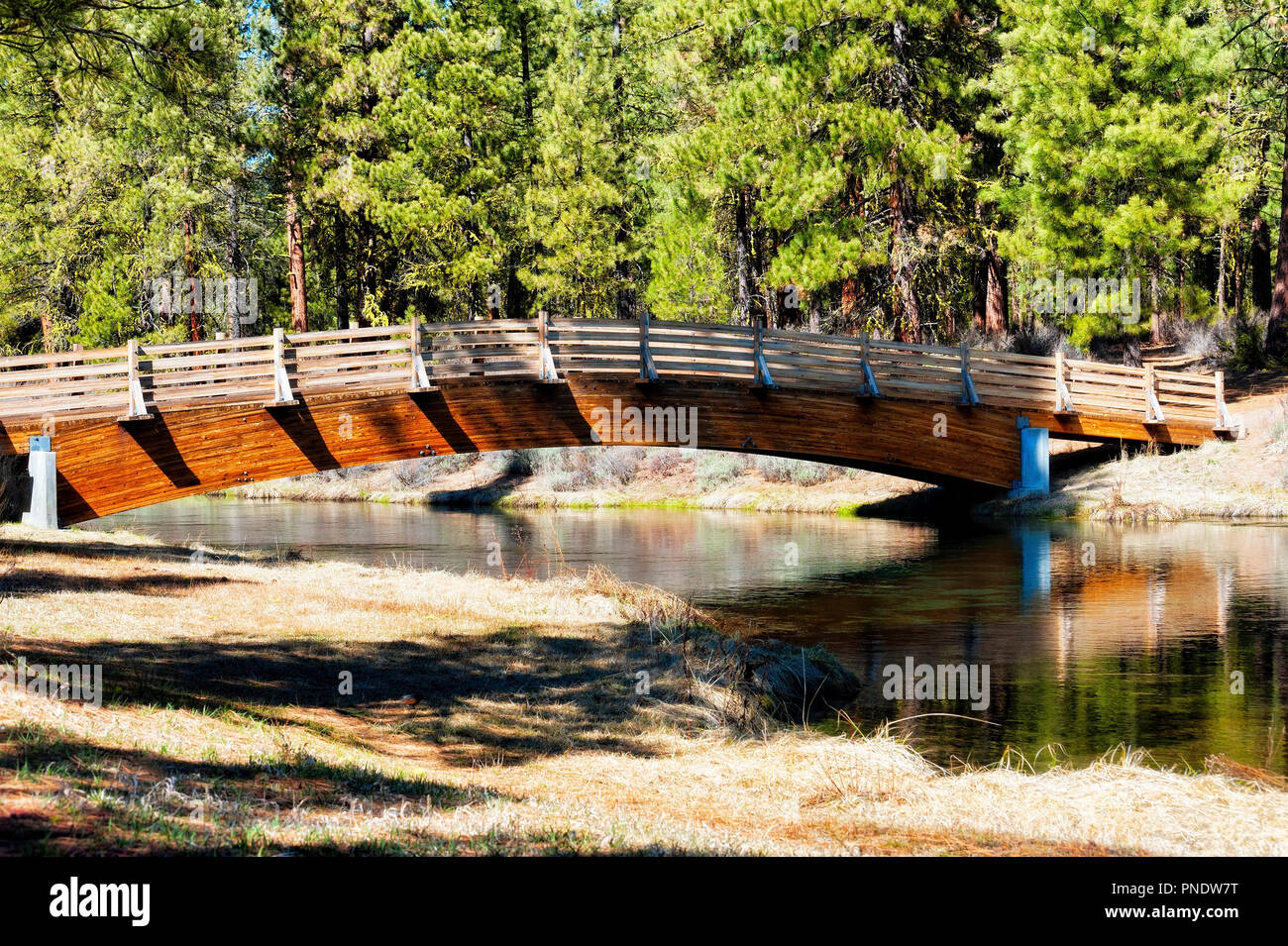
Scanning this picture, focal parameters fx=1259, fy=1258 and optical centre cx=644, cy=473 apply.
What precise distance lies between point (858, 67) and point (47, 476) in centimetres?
2166

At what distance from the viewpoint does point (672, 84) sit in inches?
1988

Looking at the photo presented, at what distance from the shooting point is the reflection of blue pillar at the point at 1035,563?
1977cm

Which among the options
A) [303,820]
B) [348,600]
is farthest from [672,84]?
[303,820]

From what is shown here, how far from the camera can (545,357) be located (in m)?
23.8

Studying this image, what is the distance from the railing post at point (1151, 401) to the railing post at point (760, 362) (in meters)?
9.21

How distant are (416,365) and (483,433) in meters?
1.80

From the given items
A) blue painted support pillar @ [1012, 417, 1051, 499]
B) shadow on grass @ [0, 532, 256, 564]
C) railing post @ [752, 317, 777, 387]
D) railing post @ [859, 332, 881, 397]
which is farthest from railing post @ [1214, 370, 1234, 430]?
shadow on grass @ [0, 532, 256, 564]

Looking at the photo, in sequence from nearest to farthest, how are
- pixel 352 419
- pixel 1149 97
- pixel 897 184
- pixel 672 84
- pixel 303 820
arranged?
pixel 303 820, pixel 352 419, pixel 1149 97, pixel 897 184, pixel 672 84

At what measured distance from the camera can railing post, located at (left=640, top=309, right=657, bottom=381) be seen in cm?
2430

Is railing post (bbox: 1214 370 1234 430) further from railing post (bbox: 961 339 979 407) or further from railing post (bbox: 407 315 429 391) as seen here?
railing post (bbox: 407 315 429 391)

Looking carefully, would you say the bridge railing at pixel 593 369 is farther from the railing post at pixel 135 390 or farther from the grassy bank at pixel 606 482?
the grassy bank at pixel 606 482

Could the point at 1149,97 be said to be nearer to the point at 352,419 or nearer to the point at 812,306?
the point at 812,306

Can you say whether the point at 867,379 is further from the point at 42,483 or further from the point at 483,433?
the point at 42,483

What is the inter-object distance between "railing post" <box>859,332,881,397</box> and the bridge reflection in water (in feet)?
10.6
